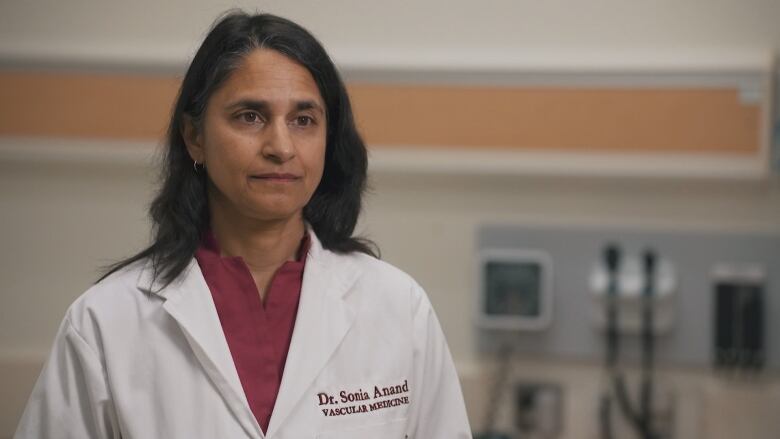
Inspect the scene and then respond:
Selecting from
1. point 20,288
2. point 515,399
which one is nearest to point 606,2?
point 515,399

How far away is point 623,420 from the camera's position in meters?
1.94

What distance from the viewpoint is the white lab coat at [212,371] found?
3.73ft

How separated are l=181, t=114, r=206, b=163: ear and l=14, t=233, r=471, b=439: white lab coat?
0.45ft

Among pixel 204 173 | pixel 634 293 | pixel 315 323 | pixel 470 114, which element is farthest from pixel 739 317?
pixel 204 173

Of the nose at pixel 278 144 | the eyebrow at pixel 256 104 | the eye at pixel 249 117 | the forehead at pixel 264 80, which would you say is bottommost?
the nose at pixel 278 144

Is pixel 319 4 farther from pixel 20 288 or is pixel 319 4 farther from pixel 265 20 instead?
pixel 20 288

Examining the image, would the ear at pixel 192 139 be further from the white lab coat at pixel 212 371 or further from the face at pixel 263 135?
the white lab coat at pixel 212 371

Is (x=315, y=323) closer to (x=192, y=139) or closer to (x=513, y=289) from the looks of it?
(x=192, y=139)

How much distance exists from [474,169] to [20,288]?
96cm

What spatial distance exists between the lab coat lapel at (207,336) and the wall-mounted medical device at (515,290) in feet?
2.86

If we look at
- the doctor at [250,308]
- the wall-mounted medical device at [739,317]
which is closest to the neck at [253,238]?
the doctor at [250,308]

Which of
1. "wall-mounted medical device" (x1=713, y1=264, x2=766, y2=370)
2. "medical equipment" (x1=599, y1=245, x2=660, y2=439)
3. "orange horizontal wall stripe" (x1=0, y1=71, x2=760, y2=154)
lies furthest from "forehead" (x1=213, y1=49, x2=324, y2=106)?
"wall-mounted medical device" (x1=713, y1=264, x2=766, y2=370)

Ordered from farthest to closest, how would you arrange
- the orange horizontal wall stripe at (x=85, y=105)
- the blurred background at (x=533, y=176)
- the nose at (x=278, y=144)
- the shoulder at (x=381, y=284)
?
1. the orange horizontal wall stripe at (x=85, y=105)
2. the blurred background at (x=533, y=176)
3. the shoulder at (x=381, y=284)
4. the nose at (x=278, y=144)

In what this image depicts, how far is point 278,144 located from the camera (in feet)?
3.71
